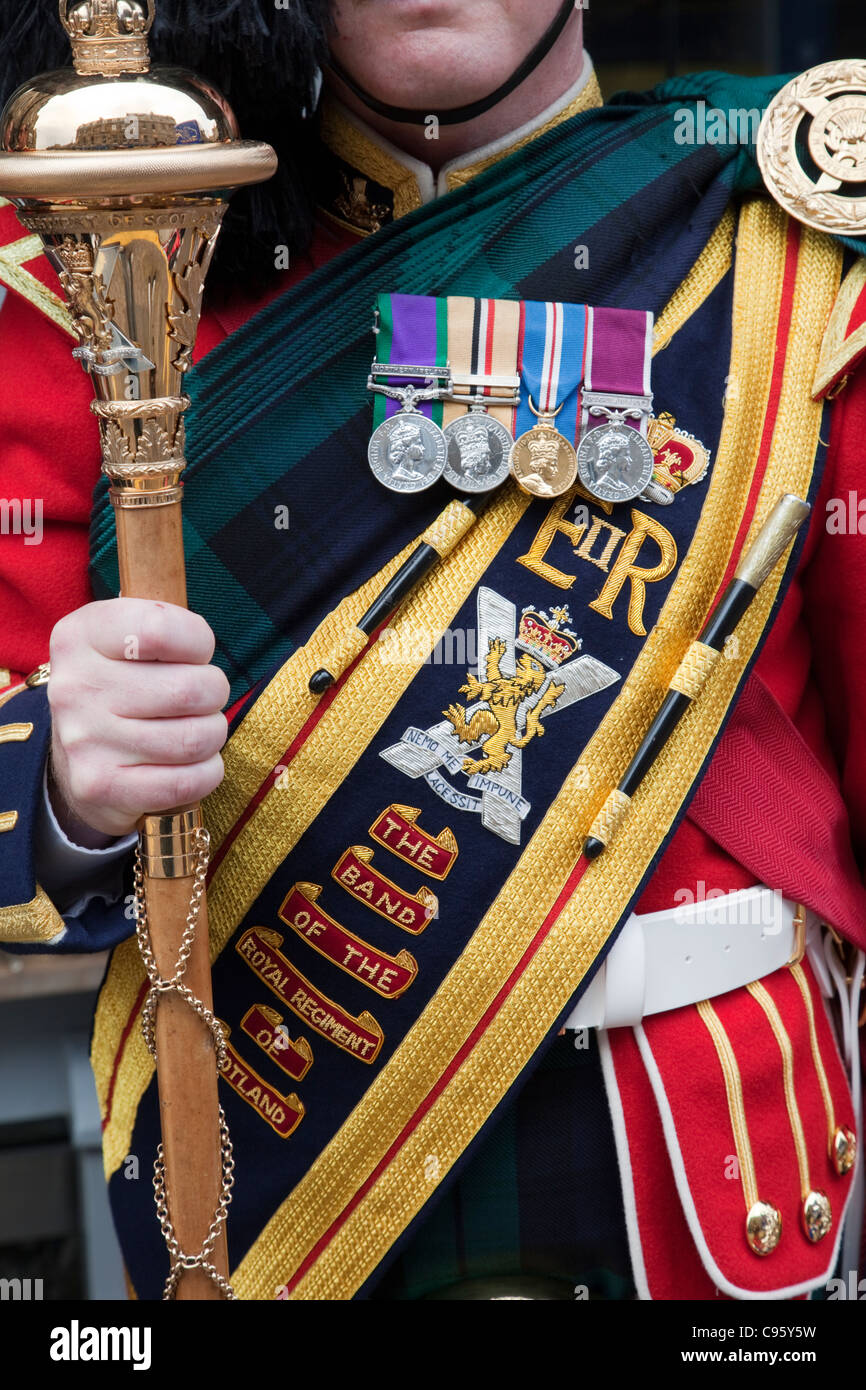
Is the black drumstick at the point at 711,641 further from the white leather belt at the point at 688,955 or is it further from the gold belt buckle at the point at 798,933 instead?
the gold belt buckle at the point at 798,933

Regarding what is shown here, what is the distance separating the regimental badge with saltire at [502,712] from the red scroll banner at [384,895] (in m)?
0.07

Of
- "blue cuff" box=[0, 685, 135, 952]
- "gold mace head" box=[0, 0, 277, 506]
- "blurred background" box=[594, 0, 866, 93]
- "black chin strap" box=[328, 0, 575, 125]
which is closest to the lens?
"gold mace head" box=[0, 0, 277, 506]

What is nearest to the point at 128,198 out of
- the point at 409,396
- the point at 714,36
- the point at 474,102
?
the point at 409,396

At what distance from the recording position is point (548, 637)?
121 centimetres

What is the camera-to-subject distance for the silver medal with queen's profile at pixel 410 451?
1.22 m

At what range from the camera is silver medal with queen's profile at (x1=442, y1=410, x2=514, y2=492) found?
122 centimetres

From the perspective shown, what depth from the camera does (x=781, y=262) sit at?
1.28 m

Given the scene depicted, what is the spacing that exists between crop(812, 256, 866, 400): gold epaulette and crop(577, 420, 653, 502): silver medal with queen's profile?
0.16 m

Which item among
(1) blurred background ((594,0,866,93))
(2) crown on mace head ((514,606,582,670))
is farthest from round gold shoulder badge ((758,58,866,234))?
(1) blurred background ((594,0,866,93))

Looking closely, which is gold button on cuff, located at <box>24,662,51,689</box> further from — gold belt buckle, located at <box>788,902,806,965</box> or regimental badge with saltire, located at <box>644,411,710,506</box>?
gold belt buckle, located at <box>788,902,806,965</box>

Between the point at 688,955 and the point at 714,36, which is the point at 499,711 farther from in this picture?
the point at 714,36

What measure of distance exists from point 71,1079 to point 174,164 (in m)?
1.95

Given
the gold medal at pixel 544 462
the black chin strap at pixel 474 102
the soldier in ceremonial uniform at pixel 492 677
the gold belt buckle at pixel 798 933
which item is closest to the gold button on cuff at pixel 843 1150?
the soldier in ceremonial uniform at pixel 492 677

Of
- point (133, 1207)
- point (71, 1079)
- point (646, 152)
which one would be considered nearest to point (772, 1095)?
point (133, 1207)
